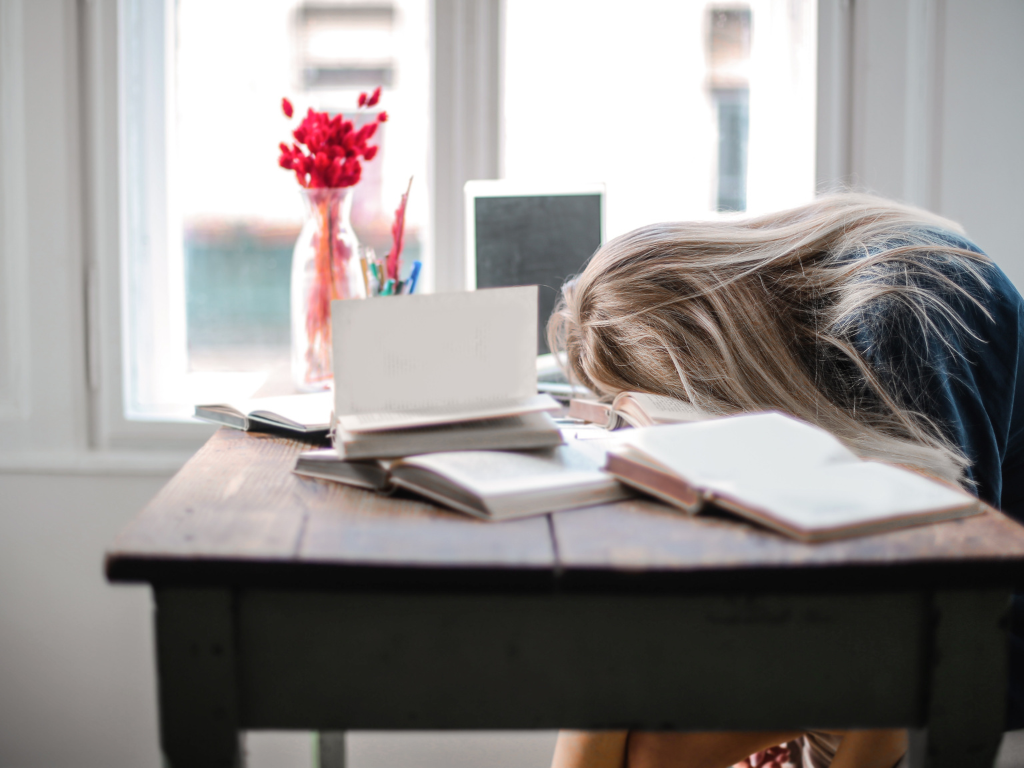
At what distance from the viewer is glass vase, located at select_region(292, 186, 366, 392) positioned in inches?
47.4

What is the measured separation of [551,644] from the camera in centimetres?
54

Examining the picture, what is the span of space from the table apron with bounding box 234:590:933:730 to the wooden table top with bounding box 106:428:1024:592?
2 cm

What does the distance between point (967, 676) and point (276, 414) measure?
2.32 feet

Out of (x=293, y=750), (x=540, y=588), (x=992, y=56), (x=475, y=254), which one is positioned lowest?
(x=293, y=750)

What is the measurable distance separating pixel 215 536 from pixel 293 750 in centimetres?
121

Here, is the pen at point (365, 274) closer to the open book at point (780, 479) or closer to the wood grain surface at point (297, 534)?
the wood grain surface at point (297, 534)

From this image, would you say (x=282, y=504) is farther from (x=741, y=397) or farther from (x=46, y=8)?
(x=46, y=8)

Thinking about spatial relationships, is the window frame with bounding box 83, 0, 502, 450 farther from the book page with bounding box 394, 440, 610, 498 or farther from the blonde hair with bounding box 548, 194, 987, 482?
the book page with bounding box 394, 440, 610, 498

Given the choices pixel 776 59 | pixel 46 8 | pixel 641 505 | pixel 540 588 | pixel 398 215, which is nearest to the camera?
pixel 540 588

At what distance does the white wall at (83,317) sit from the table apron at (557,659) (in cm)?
115

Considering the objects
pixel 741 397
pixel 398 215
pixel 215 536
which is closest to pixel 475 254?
pixel 398 215

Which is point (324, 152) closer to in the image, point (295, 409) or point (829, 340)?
point (295, 409)

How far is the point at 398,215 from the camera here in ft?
4.02

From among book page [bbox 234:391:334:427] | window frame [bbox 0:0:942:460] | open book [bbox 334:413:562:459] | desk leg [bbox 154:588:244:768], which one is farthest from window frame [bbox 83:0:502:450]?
desk leg [bbox 154:588:244:768]
